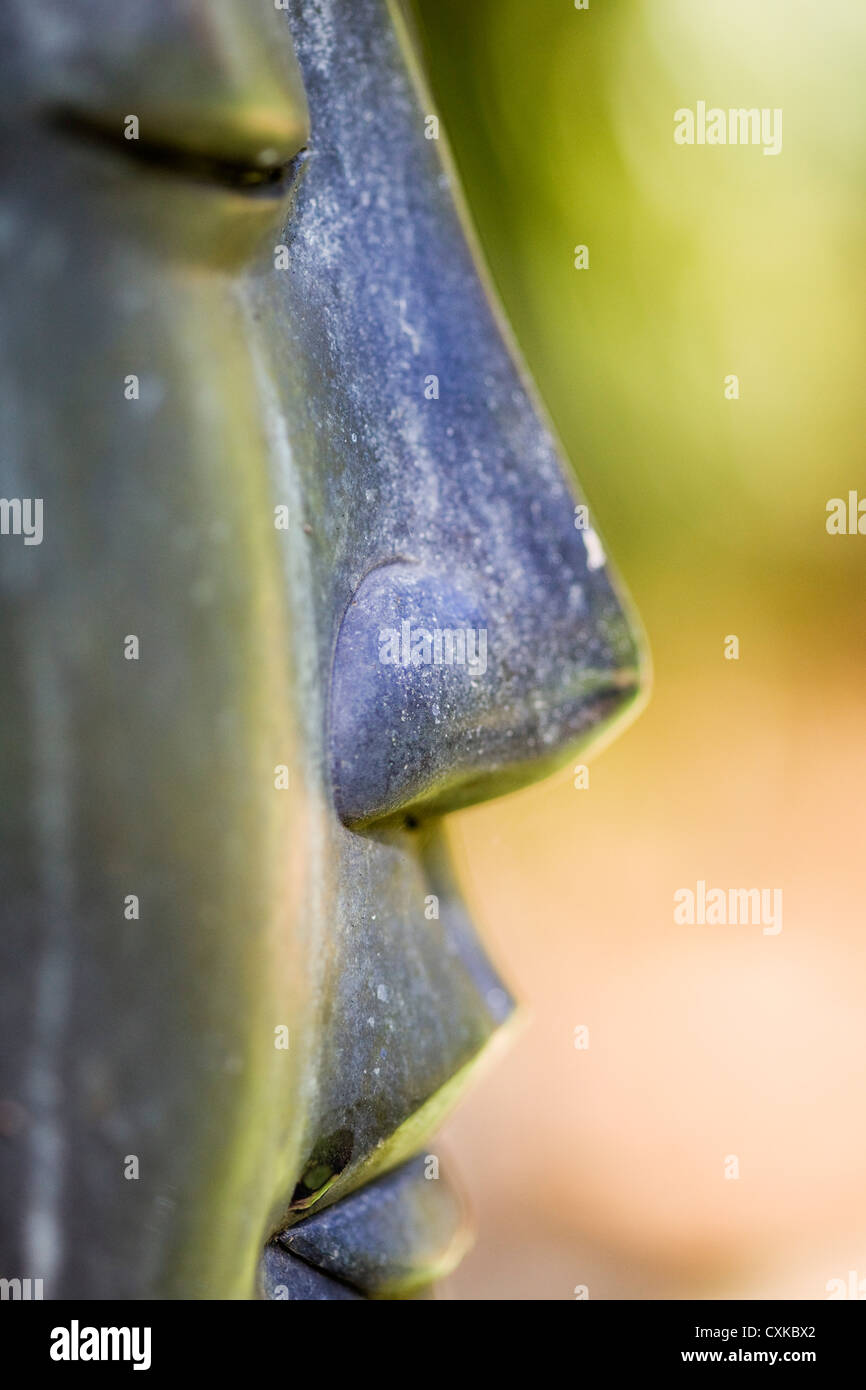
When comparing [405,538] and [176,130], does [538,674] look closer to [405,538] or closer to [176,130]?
[405,538]

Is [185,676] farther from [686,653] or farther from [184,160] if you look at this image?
[686,653]

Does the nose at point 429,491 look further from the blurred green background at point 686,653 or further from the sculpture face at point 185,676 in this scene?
the blurred green background at point 686,653

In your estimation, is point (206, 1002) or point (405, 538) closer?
point (206, 1002)

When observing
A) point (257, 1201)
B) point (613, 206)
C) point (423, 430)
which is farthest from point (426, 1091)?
point (613, 206)

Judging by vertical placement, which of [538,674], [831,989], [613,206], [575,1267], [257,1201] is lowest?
[575,1267]

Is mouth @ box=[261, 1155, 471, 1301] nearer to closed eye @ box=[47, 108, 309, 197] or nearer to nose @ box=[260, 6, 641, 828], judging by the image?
nose @ box=[260, 6, 641, 828]
